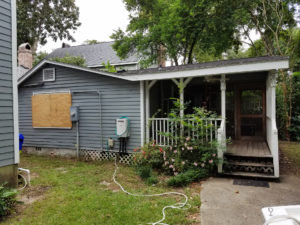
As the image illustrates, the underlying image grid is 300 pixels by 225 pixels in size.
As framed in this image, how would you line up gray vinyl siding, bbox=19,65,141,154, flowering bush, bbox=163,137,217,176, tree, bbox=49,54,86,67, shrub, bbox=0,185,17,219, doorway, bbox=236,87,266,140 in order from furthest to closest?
1. tree, bbox=49,54,86,67
2. doorway, bbox=236,87,266,140
3. gray vinyl siding, bbox=19,65,141,154
4. flowering bush, bbox=163,137,217,176
5. shrub, bbox=0,185,17,219

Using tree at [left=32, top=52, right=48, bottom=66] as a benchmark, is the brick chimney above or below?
below

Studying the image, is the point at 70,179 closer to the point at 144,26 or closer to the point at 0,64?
the point at 0,64

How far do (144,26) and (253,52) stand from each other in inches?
298

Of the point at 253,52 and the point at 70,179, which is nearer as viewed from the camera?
the point at 70,179

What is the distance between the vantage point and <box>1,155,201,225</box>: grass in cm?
327

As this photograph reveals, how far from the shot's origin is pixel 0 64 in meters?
4.30

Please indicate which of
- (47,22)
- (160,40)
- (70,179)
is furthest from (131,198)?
(47,22)

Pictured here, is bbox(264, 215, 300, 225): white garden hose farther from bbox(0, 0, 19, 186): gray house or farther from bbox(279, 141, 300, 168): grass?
bbox(279, 141, 300, 168): grass

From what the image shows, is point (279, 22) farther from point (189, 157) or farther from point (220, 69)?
point (189, 157)

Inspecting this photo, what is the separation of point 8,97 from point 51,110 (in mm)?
3522

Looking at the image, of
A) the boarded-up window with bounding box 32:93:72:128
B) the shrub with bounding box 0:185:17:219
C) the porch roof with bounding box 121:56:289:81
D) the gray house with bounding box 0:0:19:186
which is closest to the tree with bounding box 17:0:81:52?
the boarded-up window with bounding box 32:93:72:128

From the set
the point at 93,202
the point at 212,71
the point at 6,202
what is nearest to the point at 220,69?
the point at 212,71

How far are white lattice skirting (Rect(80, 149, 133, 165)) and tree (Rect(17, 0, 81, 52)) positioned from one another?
649 inches

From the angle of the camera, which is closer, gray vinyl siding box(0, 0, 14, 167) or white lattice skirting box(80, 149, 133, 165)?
gray vinyl siding box(0, 0, 14, 167)
